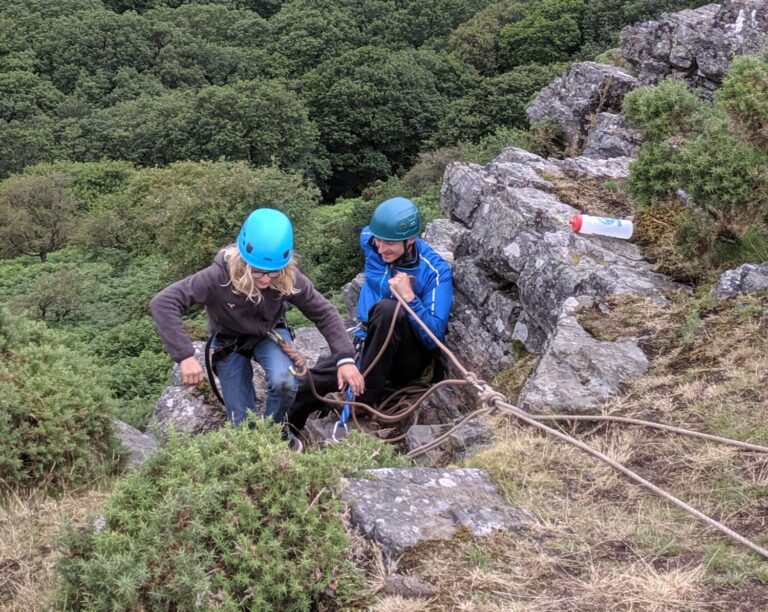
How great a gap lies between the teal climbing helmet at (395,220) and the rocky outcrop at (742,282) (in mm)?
2600

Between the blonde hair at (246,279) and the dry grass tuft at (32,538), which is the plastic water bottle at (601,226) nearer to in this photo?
the blonde hair at (246,279)

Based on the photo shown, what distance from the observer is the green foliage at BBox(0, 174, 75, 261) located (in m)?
35.8

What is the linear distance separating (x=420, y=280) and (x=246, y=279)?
7.94ft

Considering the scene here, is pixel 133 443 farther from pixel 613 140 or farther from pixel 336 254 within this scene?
pixel 336 254

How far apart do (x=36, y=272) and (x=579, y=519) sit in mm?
30435

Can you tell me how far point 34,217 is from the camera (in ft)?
121

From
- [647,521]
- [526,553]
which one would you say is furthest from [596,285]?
[526,553]

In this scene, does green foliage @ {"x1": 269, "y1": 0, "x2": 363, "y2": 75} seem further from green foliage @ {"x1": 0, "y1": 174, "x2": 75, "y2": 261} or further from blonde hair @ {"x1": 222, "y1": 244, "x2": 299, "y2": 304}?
blonde hair @ {"x1": 222, "y1": 244, "x2": 299, "y2": 304}

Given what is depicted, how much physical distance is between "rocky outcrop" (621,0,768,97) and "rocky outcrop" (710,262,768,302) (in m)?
6.34

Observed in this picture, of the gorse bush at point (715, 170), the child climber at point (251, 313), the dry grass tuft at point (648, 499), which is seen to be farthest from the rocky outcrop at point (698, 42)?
the child climber at point (251, 313)

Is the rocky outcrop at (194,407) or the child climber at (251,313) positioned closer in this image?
the child climber at (251,313)

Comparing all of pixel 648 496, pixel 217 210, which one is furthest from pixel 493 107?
pixel 648 496

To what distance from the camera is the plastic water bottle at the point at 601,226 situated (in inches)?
273

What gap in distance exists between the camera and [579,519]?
361cm
